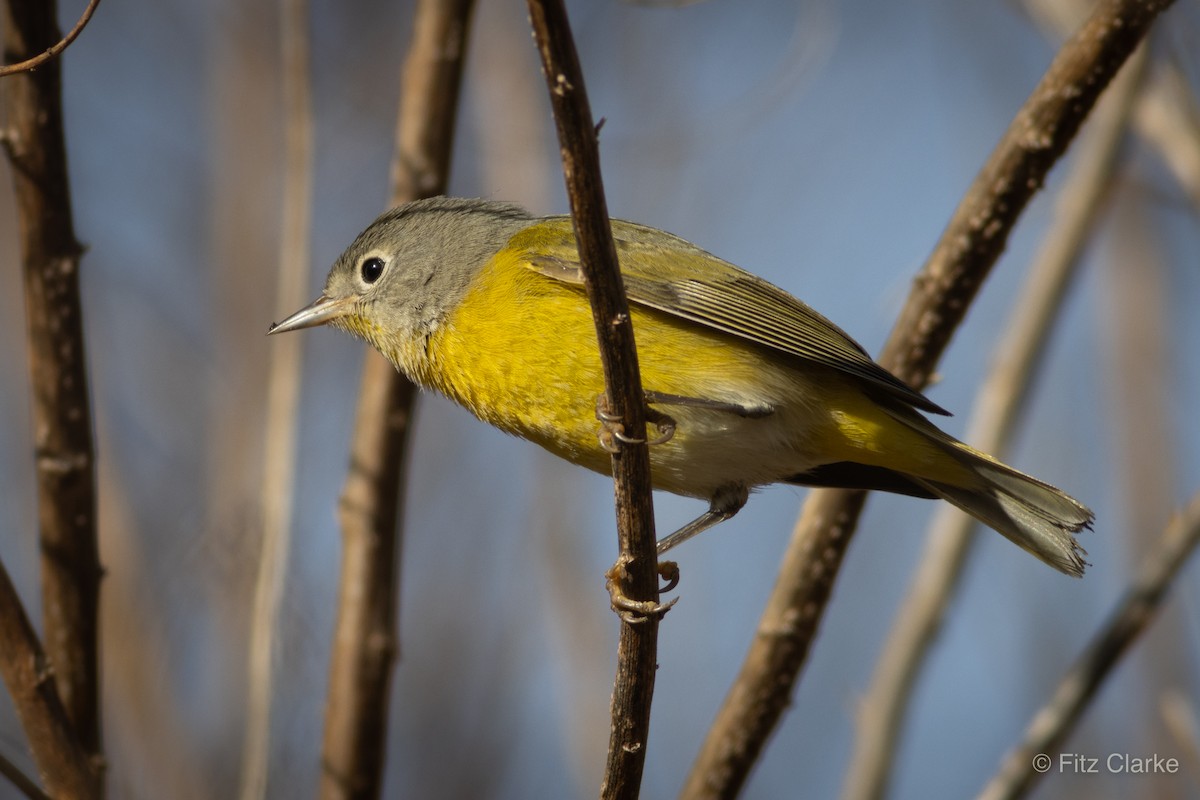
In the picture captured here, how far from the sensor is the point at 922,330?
3.22m

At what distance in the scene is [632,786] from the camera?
7.66 feet

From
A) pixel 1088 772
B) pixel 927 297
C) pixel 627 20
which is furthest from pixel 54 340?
pixel 1088 772

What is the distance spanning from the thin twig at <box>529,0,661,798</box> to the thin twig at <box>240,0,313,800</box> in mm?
1010

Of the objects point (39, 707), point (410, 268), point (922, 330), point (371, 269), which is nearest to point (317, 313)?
point (371, 269)

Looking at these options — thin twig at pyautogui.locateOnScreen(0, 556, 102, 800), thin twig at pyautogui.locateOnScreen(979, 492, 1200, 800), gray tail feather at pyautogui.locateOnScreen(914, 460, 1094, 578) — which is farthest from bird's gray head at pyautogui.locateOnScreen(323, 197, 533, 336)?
thin twig at pyautogui.locateOnScreen(979, 492, 1200, 800)

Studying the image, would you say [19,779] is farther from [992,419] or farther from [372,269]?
[992,419]

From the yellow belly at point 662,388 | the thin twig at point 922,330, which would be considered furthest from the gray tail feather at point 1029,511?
the thin twig at point 922,330

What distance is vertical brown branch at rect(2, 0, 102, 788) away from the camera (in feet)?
8.39

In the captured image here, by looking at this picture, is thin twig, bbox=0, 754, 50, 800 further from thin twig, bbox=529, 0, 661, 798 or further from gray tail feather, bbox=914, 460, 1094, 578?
gray tail feather, bbox=914, 460, 1094, 578

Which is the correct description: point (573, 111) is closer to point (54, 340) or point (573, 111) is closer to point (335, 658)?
point (54, 340)

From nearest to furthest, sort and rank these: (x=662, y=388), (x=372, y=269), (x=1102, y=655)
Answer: (x=662, y=388), (x=1102, y=655), (x=372, y=269)

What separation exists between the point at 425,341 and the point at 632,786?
1.50 m

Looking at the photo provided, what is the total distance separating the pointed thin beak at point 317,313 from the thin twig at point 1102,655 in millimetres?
2370

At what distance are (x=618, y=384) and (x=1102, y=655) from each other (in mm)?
1872
